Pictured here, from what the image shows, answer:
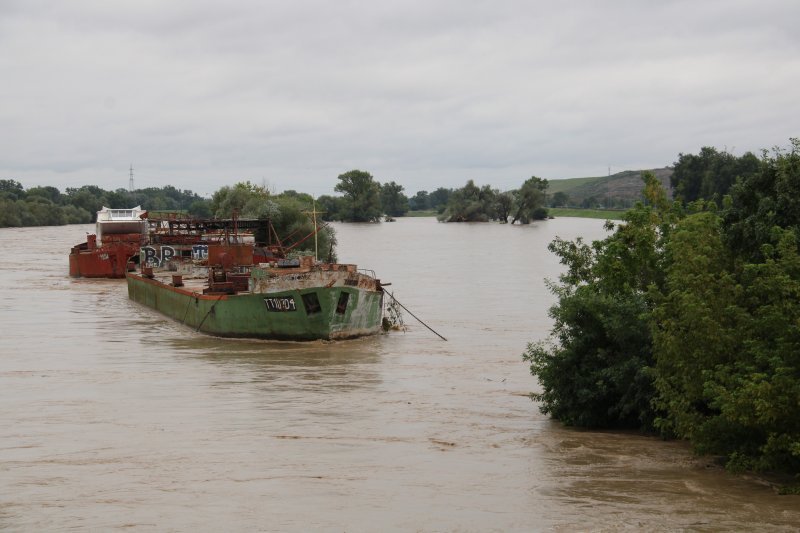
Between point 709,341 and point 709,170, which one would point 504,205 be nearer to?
point 709,170

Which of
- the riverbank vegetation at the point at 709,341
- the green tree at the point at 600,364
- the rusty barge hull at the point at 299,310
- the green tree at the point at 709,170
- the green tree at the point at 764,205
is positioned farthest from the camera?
the green tree at the point at 709,170

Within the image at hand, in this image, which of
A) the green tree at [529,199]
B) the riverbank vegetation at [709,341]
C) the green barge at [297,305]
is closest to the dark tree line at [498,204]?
the green tree at [529,199]

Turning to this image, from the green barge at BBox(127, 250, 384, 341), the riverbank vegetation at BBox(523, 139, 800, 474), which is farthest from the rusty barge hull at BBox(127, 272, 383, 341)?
the riverbank vegetation at BBox(523, 139, 800, 474)

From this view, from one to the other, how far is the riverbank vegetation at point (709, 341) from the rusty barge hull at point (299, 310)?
36.2ft

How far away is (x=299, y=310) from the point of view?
96.6 feet

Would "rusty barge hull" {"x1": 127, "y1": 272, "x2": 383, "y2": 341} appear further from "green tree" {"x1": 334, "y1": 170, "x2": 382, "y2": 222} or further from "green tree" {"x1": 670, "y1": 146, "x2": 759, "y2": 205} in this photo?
"green tree" {"x1": 334, "y1": 170, "x2": 382, "y2": 222}

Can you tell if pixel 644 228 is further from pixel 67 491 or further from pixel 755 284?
pixel 67 491

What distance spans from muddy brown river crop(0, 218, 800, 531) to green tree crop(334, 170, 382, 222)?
119m

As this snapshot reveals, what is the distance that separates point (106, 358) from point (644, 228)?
15422 mm

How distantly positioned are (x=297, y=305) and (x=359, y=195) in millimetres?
123303

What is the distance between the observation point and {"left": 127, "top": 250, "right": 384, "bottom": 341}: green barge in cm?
2938

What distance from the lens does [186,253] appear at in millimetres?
50719

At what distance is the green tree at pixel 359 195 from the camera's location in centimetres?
15000

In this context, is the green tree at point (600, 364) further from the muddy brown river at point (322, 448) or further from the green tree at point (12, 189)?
the green tree at point (12, 189)
